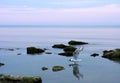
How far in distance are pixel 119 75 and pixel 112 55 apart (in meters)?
20.0

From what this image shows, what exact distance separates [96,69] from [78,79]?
8700 millimetres

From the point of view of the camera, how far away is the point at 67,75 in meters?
45.6

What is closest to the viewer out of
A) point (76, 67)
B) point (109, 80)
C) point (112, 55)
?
point (109, 80)

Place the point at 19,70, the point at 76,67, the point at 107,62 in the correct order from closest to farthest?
the point at 19,70
the point at 76,67
the point at 107,62

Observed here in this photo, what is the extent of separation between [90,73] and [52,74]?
547cm

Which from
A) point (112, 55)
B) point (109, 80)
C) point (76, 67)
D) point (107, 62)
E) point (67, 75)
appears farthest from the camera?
point (112, 55)

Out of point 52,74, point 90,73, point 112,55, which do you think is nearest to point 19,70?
point 52,74

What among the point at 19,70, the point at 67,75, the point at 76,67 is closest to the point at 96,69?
the point at 76,67

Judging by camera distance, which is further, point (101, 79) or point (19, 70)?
point (19, 70)

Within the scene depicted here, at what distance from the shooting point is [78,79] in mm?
42812

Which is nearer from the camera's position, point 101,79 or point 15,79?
point 15,79

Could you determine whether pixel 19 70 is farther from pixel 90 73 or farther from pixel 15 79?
pixel 15 79

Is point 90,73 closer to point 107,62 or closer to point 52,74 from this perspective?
point 52,74

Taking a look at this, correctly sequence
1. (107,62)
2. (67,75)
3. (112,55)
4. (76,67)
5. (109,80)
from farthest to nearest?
(112,55) → (107,62) → (76,67) → (67,75) → (109,80)
